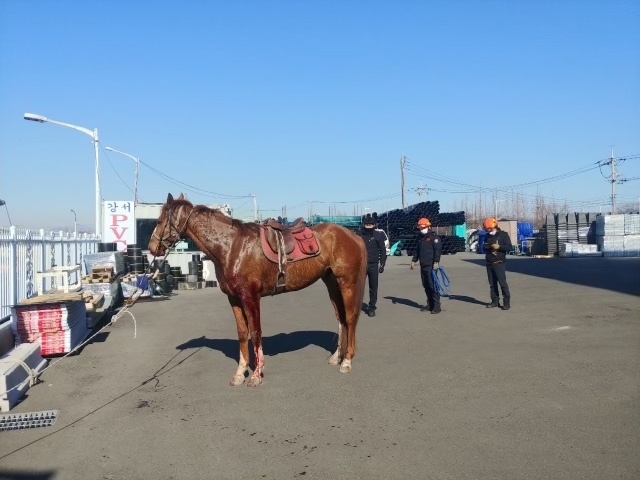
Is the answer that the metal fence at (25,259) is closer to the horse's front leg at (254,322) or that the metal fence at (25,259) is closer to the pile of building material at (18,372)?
the pile of building material at (18,372)

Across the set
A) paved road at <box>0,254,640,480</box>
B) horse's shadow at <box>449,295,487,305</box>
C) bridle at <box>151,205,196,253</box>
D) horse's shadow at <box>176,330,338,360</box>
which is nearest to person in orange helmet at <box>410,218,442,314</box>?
paved road at <box>0,254,640,480</box>

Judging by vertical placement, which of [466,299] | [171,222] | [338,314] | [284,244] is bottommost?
[466,299]

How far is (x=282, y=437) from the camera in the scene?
493cm

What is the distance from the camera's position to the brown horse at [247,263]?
6.68 m

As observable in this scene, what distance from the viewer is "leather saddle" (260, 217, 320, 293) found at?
6895 mm

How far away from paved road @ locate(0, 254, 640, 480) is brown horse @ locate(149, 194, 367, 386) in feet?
1.97

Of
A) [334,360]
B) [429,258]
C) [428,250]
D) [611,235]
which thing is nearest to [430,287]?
[429,258]

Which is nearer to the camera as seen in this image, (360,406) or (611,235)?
(360,406)

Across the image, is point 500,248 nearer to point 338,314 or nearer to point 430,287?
point 430,287

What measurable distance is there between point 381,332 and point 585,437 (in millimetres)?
5505

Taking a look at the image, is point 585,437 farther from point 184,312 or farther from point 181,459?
point 184,312

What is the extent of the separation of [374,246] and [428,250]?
3.97 feet

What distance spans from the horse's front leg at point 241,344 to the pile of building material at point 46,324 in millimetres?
3287

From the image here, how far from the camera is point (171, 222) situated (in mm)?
6844
